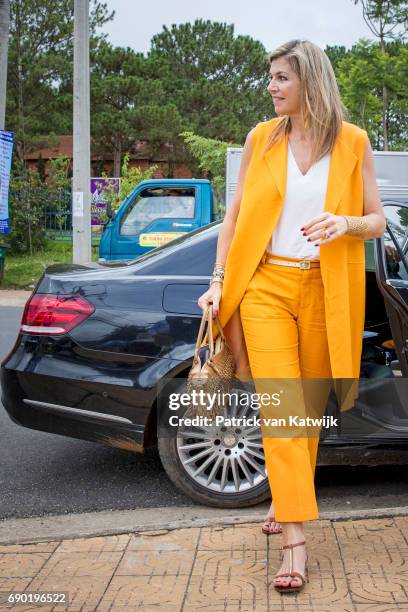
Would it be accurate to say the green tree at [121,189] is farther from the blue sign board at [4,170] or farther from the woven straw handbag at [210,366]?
the woven straw handbag at [210,366]

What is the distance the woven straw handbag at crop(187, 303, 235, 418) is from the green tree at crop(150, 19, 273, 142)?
4030 cm

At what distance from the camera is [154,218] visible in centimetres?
1329

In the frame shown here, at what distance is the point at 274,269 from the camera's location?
3.13 metres

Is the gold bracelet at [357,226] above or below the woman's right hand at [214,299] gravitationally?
above

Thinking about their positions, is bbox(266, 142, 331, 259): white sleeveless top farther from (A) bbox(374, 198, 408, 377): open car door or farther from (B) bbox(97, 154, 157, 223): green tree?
(B) bbox(97, 154, 157, 223): green tree

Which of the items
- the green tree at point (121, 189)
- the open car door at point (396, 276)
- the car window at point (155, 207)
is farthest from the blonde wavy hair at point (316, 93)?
the green tree at point (121, 189)

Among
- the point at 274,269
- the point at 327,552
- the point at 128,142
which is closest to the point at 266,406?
the point at 274,269

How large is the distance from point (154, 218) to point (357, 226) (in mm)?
10418

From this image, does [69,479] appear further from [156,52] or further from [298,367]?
[156,52]

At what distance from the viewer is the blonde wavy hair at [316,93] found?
120 inches

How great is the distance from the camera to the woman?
3076 millimetres

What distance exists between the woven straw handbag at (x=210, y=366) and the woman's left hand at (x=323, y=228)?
504 mm

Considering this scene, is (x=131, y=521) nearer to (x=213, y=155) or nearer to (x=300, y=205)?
(x=300, y=205)

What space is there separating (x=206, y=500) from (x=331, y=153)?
1.93 meters
